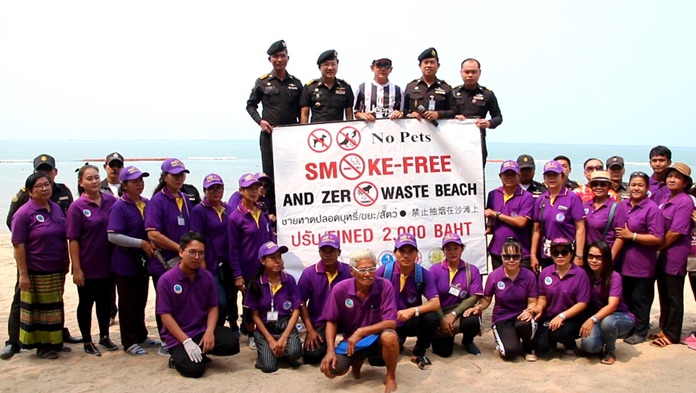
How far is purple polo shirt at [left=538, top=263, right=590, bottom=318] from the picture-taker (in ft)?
19.5

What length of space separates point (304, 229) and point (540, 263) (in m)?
2.59

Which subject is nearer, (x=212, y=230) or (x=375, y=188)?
(x=212, y=230)

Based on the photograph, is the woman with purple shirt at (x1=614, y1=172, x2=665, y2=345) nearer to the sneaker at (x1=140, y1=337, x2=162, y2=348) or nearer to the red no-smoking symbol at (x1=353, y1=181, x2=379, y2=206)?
the red no-smoking symbol at (x1=353, y1=181, x2=379, y2=206)

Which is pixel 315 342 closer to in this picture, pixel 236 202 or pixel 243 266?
pixel 243 266

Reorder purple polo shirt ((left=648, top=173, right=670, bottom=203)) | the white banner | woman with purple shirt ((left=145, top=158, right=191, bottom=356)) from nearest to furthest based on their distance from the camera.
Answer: woman with purple shirt ((left=145, top=158, right=191, bottom=356)), purple polo shirt ((left=648, top=173, right=670, bottom=203)), the white banner

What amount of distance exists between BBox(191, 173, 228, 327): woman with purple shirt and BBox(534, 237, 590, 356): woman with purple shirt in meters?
3.16

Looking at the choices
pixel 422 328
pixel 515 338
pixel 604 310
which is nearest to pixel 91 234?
pixel 422 328

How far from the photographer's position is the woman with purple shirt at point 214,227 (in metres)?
6.23

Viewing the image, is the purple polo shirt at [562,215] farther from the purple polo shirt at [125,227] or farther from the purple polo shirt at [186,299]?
the purple polo shirt at [125,227]

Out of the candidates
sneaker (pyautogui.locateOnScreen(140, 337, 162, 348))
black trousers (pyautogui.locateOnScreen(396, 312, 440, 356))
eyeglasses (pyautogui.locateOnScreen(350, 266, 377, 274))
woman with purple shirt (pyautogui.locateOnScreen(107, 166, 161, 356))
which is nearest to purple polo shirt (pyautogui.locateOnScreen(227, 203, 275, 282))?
woman with purple shirt (pyautogui.locateOnScreen(107, 166, 161, 356))

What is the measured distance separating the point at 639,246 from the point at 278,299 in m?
3.71

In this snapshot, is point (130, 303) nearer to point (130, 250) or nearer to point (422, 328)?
point (130, 250)

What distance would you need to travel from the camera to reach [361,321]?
5504 mm

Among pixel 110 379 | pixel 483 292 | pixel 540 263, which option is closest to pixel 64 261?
pixel 110 379
